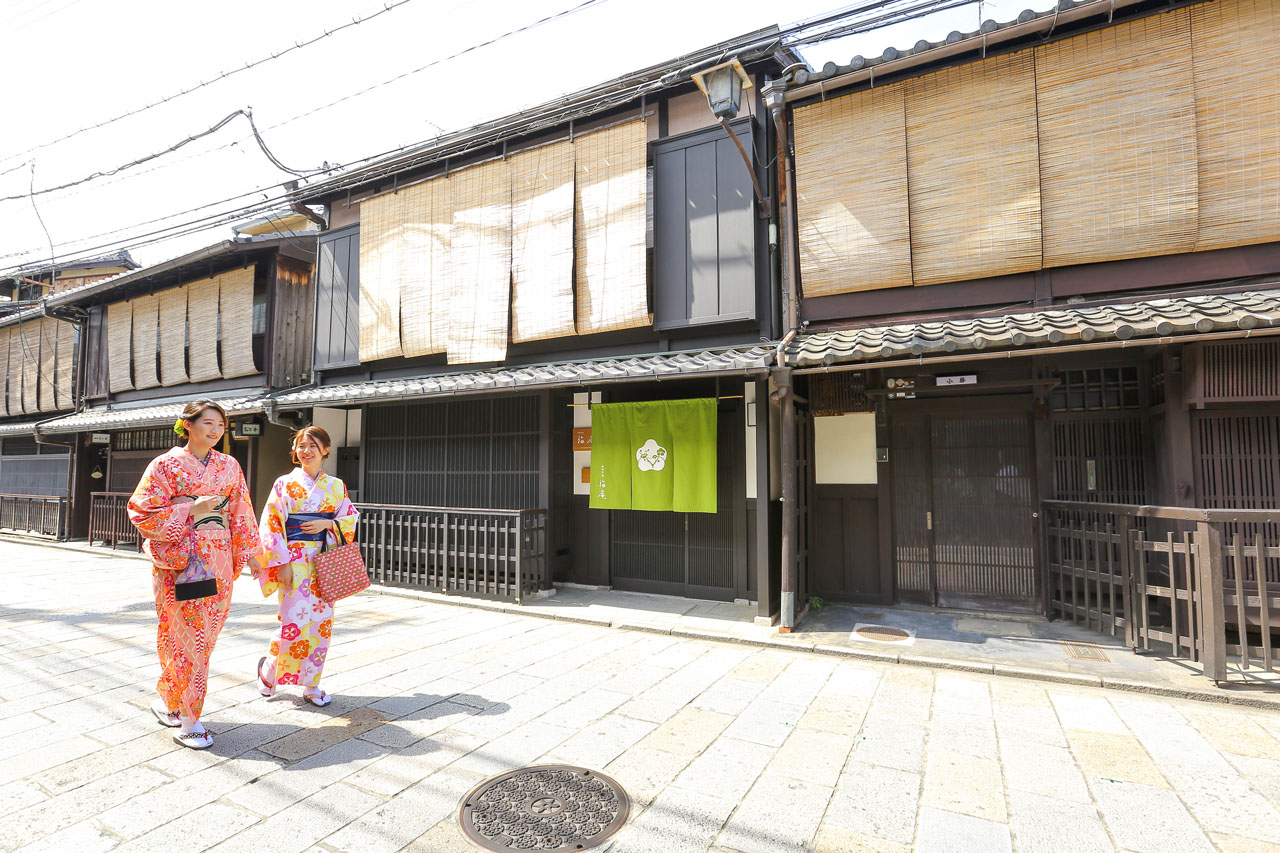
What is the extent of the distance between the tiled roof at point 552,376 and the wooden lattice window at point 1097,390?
149 inches

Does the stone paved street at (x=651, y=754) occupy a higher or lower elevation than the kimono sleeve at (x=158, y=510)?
lower

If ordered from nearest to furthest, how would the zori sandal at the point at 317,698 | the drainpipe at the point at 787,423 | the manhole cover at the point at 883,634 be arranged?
Answer: 1. the zori sandal at the point at 317,698
2. the manhole cover at the point at 883,634
3. the drainpipe at the point at 787,423

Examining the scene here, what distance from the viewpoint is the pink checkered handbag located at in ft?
15.5

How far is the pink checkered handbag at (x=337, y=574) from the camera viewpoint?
4730 mm

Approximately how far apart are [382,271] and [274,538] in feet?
25.1

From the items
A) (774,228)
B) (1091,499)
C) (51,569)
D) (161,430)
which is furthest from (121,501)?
(1091,499)

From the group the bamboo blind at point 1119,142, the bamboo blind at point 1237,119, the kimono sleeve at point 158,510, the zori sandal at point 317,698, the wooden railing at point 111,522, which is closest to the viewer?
the kimono sleeve at point 158,510

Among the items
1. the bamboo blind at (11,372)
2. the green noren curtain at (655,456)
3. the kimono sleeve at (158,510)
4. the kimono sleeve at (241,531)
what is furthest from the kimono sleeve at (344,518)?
the bamboo blind at (11,372)

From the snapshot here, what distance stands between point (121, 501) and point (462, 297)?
1121 centimetres

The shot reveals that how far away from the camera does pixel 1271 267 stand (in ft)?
19.3

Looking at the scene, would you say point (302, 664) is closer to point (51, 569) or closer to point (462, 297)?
point (462, 297)

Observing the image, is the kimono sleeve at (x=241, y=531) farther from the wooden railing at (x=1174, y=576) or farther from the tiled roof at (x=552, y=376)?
the wooden railing at (x=1174, y=576)

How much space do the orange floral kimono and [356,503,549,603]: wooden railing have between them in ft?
15.2

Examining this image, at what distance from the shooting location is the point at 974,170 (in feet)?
22.7
